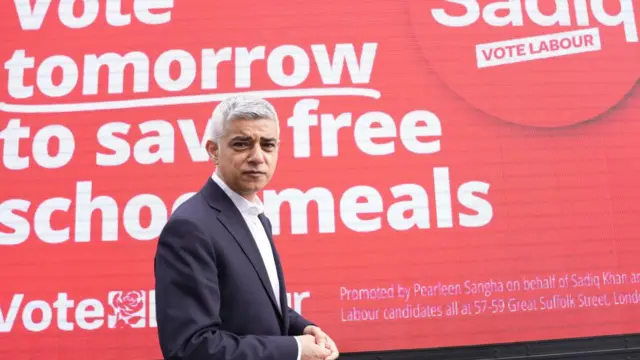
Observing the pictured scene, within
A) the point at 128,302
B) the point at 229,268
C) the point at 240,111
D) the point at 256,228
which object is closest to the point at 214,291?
the point at 229,268

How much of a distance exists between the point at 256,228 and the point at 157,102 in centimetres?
177

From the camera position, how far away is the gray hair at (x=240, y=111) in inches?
40.2

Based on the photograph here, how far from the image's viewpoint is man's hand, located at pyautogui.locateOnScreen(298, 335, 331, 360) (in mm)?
940

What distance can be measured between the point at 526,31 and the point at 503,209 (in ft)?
3.47

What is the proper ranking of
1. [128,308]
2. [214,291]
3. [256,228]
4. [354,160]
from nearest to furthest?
[214,291]
[256,228]
[128,308]
[354,160]

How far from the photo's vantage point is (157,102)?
2654 mm

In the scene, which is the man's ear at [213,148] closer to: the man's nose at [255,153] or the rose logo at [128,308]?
the man's nose at [255,153]

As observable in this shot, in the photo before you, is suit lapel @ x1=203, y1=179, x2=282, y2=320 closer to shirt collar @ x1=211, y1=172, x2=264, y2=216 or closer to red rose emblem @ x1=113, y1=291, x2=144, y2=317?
shirt collar @ x1=211, y1=172, x2=264, y2=216

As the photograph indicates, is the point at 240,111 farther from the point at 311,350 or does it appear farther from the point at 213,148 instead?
the point at 311,350

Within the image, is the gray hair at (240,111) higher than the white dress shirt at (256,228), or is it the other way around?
the gray hair at (240,111)

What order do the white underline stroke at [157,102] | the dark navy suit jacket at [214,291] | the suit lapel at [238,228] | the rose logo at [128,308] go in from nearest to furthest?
the dark navy suit jacket at [214,291] < the suit lapel at [238,228] < the rose logo at [128,308] < the white underline stroke at [157,102]

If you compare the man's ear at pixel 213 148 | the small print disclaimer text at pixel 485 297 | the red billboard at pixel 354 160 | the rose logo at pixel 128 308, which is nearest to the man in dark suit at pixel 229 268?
the man's ear at pixel 213 148

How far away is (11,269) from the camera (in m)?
2.47

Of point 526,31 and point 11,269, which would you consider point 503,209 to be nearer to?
point 526,31
